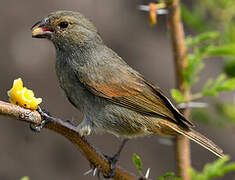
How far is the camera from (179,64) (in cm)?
429

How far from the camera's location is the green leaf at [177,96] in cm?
411

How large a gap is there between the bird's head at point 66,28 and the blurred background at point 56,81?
3880 millimetres

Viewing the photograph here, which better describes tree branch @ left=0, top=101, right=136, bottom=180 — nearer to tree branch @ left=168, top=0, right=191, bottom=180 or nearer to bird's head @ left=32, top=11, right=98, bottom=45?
tree branch @ left=168, top=0, right=191, bottom=180

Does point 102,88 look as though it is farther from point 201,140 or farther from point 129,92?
point 201,140

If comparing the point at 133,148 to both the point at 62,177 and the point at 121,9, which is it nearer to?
the point at 62,177

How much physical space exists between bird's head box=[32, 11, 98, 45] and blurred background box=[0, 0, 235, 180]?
388 cm

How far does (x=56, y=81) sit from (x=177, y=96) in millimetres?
5026

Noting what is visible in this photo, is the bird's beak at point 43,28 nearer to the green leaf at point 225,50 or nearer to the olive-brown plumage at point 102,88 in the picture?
the olive-brown plumage at point 102,88

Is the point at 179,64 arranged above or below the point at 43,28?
below

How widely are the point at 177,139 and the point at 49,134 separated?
4.62 m

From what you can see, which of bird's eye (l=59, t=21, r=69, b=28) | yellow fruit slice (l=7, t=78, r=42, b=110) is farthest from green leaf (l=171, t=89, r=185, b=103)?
yellow fruit slice (l=7, t=78, r=42, b=110)

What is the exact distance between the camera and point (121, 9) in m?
9.66

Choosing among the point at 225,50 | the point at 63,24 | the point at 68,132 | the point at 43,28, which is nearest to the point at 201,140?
the point at 225,50

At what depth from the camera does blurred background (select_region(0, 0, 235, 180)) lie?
848cm
